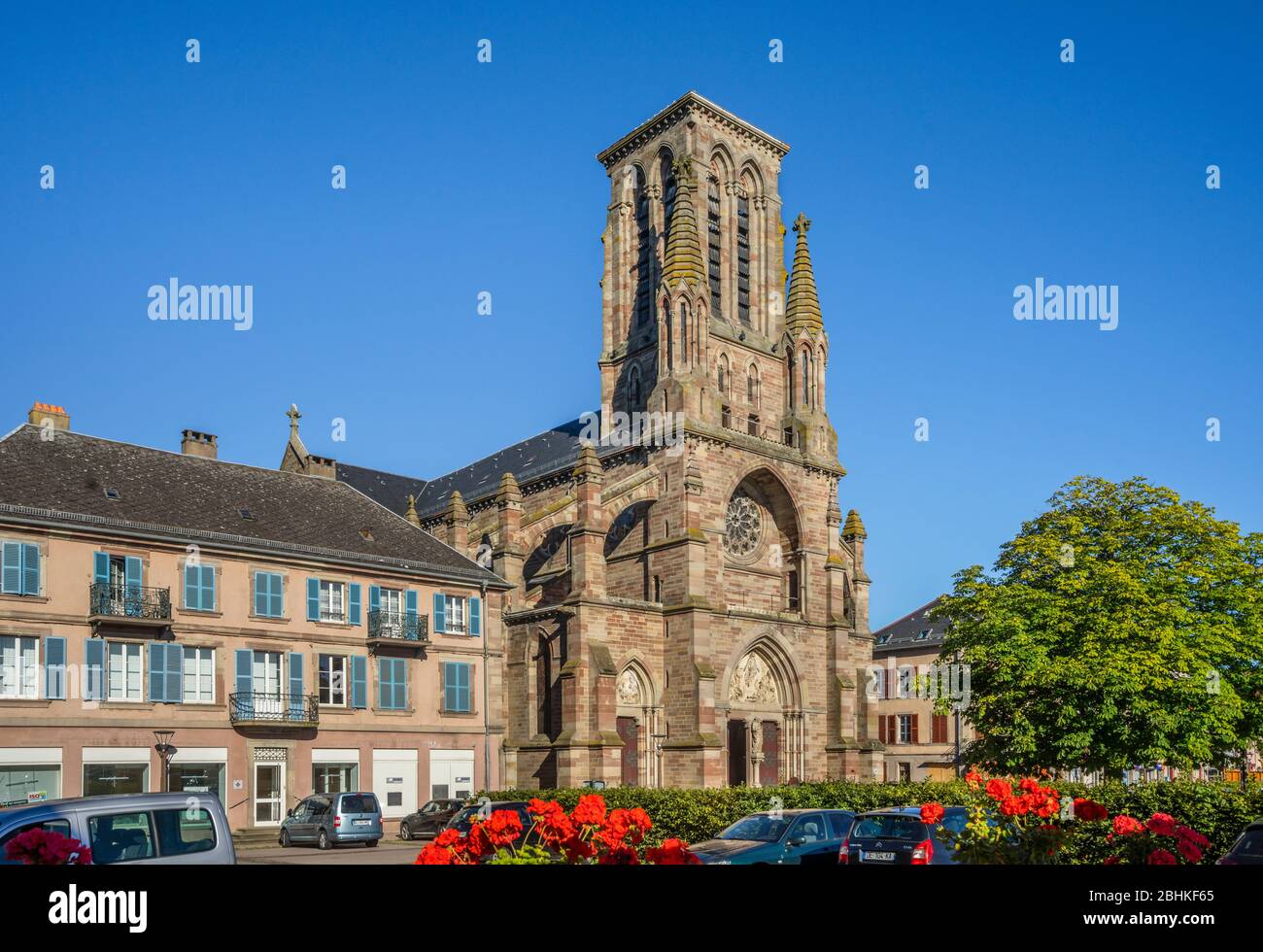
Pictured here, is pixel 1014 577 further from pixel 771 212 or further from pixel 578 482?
pixel 771 212

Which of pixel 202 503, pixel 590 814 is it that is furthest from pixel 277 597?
pixel 590 814

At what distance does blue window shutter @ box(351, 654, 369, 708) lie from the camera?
38.8 metres

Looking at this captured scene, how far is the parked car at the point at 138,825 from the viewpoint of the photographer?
10.7 metres

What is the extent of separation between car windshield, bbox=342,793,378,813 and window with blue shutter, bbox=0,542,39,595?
10.0 meters

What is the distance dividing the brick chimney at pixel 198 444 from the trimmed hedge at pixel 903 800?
1939 cm

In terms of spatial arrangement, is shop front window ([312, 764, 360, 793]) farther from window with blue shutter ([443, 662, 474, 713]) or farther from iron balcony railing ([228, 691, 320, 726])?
window with blue shutter ([443, 662, 474, 713])

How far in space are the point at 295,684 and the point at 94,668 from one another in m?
6.03

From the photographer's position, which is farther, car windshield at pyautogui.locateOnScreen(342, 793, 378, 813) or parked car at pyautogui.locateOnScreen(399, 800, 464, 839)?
parked car at pyautogui.locateOnScreen(399, 800, 464, 839)

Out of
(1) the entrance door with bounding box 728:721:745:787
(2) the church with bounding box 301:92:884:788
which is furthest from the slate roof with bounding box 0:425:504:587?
(1) the entrance door with bounding box 728:721:745:787

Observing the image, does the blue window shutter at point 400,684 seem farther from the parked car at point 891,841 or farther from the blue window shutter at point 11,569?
the parked car at point 891,841

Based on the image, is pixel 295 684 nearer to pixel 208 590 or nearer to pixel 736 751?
pixel 208 590

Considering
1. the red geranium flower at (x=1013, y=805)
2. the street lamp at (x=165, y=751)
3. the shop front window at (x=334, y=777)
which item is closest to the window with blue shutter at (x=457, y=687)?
the shop front window at (x=334, y=777)

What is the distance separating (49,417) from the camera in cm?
3856
